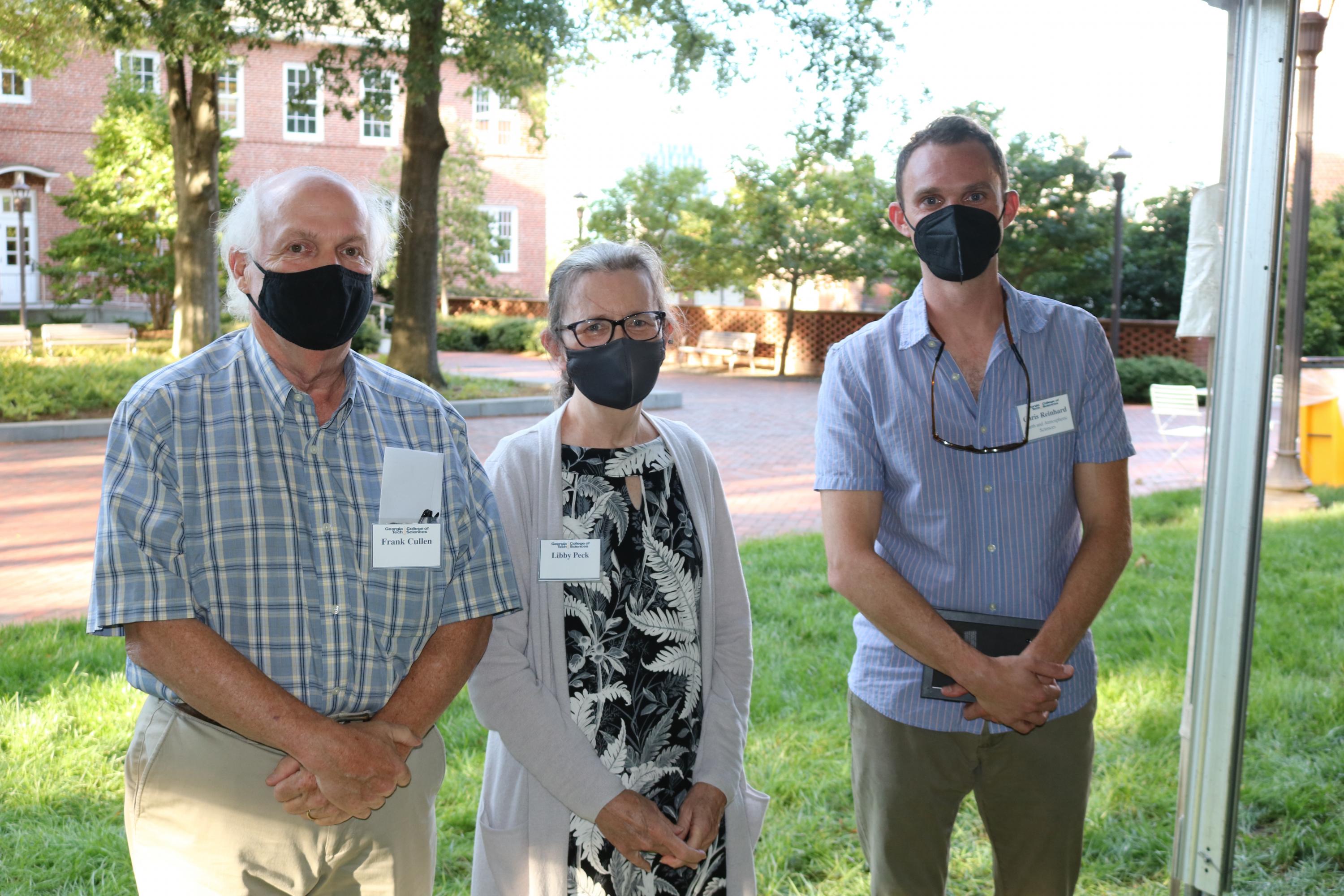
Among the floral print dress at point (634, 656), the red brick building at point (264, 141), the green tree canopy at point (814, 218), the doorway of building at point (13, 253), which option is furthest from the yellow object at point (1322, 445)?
the doorway of building at point (13, 253)

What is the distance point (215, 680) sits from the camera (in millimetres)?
1903

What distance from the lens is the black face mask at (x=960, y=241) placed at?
2.46 meters

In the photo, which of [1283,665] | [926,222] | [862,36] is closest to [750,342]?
[862,36]

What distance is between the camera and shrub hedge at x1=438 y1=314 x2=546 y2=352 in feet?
95.9

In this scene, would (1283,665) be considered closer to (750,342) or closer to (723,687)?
(723,687)

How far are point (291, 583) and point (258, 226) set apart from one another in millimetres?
713

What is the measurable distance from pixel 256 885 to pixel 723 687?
1.00m

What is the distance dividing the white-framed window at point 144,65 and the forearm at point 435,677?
30977 mm

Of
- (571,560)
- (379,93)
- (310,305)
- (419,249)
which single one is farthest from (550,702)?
(419,249)

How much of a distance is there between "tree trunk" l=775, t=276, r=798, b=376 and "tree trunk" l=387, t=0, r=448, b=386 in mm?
10465

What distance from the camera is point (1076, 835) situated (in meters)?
2.49

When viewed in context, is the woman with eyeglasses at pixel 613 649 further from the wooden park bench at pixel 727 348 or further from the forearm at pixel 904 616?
the wooden park bench at pixel 727 348

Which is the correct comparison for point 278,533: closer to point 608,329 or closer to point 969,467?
point 608,329

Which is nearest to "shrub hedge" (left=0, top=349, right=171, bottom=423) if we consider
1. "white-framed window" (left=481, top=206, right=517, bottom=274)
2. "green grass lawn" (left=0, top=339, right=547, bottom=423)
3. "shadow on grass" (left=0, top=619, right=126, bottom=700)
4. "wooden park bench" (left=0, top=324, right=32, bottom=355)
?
"green grass lawn" (left=0, top=339, right=547, bottom=423)
